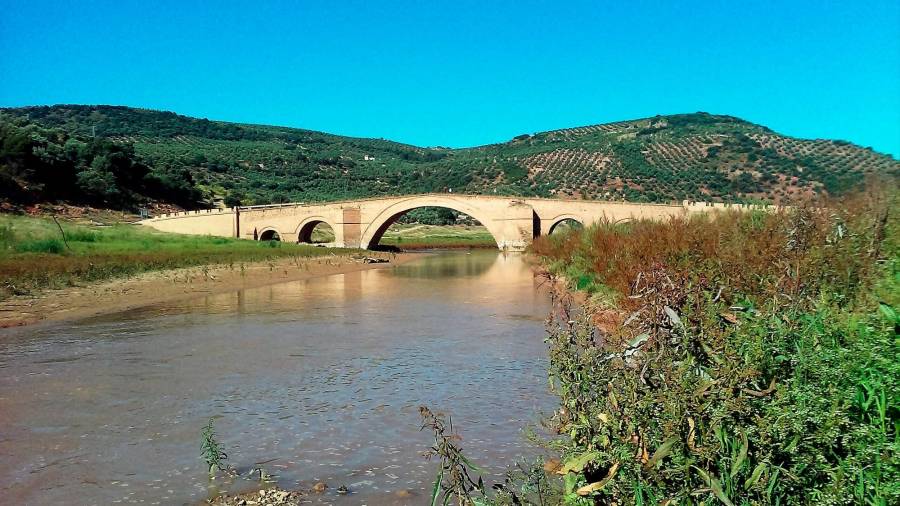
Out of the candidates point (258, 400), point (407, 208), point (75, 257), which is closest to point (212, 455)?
→ point (258, 400)

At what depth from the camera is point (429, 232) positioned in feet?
251

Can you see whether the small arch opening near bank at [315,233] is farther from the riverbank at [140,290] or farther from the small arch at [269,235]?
the riverbank at [140,290]

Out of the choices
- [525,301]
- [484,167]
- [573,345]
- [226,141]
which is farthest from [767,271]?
[226,141]

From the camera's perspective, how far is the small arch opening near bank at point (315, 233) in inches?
2224

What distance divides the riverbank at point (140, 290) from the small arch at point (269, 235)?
86.6 ft

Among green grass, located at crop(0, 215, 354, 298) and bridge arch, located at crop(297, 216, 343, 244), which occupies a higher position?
bridge arch, located at crop(297, 216, 343, 244)

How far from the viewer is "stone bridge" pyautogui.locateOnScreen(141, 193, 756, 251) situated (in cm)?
5359

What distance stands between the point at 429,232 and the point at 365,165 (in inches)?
1921

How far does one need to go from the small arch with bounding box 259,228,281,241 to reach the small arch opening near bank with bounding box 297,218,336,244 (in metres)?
1.94

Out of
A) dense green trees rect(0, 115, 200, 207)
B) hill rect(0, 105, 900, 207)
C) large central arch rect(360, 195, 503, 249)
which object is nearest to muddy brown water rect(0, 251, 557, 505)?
dense green trees rect(0, 115, 200, 207)

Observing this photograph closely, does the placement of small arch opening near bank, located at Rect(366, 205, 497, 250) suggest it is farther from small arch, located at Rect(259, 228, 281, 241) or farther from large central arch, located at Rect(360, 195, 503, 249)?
small arch, located at Rect(259, 228, 281, 241)

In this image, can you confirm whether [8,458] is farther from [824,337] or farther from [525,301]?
[525,301]

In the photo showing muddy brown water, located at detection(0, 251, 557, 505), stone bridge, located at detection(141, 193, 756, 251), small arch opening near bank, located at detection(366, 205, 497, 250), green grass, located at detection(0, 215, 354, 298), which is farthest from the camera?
small arch opening near bank, located at detection(366, 205, 497, 250)

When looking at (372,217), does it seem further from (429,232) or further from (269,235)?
(429,232)
